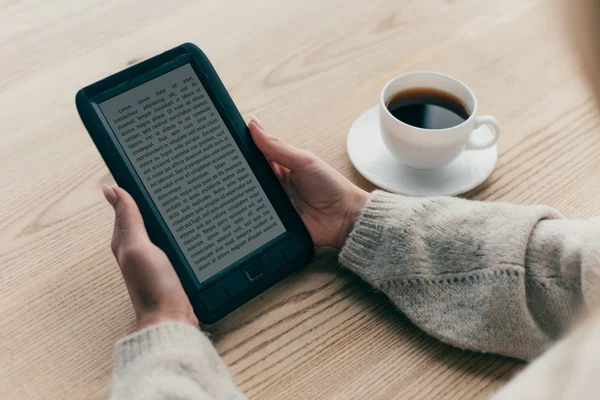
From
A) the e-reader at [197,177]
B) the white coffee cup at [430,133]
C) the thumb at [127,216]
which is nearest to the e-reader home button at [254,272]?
the e-reader at [197,177]

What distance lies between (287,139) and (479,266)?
0.29 meters

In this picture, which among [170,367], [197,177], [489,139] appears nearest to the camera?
[170,367]

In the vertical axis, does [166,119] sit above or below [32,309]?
above

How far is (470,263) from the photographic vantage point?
544 mm

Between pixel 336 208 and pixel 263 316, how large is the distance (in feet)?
0.46

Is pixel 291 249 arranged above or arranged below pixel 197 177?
below

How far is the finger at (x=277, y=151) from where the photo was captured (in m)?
0.59

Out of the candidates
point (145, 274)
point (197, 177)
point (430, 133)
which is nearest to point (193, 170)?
point (197, 177)

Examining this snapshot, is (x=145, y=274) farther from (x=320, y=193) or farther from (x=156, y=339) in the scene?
(x=320, y=193)

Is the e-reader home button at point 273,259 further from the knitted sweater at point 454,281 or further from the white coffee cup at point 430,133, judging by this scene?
the white coffee cup at point 430,133

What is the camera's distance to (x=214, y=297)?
0.54 m

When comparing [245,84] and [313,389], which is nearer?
[313,389]

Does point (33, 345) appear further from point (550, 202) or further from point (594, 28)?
point (594, 28)

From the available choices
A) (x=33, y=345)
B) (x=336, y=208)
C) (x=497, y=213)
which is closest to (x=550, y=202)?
(x=497, y=213)
